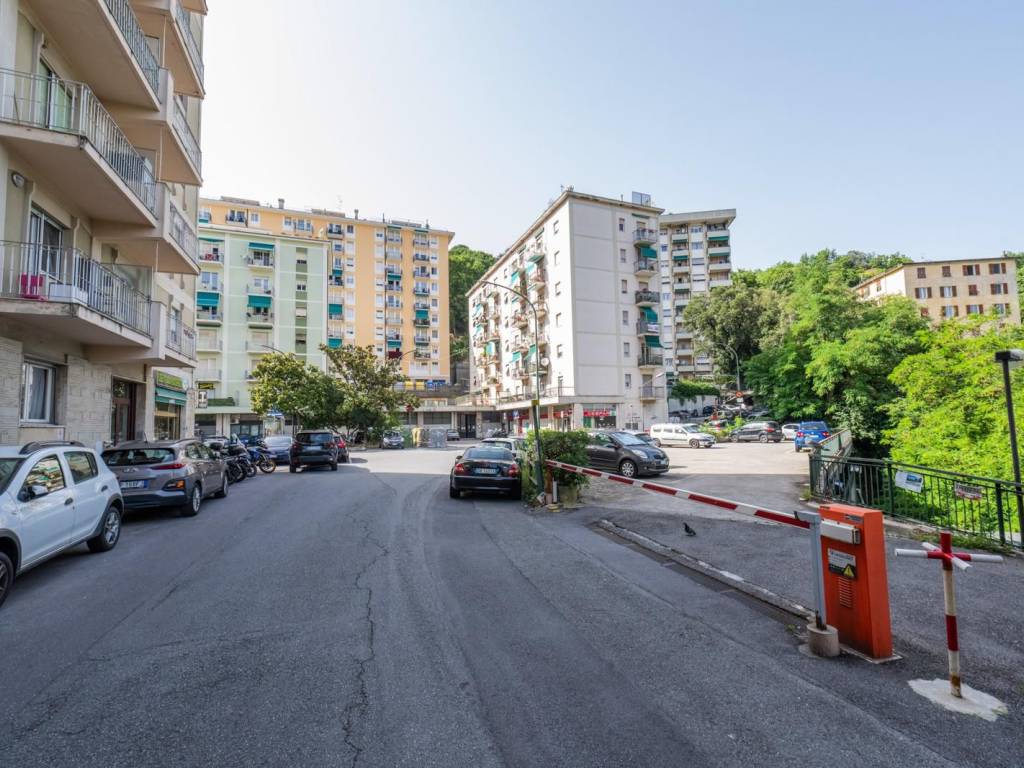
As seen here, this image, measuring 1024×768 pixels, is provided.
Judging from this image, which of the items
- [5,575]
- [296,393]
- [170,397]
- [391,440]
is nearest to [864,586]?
Answer: [5,575]

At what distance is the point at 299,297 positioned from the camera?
56625 mm

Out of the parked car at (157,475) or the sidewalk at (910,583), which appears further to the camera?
the parked car at (157,475)

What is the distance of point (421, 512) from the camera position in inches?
428

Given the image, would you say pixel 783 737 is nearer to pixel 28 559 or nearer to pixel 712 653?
pixel 712 653

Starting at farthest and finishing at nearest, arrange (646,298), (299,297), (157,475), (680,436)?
(299,297), (646,298), (680,436), (157,475)

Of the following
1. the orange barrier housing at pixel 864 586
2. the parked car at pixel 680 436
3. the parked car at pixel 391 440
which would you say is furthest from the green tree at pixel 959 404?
the parked car at pixel 391 440

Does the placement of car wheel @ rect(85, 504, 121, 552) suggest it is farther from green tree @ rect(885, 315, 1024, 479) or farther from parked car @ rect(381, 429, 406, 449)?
parked car @ rect(381, 429, 406, 449)

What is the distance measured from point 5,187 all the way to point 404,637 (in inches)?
466

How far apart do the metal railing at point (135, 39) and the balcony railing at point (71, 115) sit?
1.65m

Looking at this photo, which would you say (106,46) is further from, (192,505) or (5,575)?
(5,575)

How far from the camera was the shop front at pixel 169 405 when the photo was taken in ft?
64.0

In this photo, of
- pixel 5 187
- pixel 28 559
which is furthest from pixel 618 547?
pixel 5 187

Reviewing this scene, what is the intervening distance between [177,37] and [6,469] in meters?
16.2

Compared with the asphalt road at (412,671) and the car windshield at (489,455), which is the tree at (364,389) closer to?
the car windshield at (489,455)
